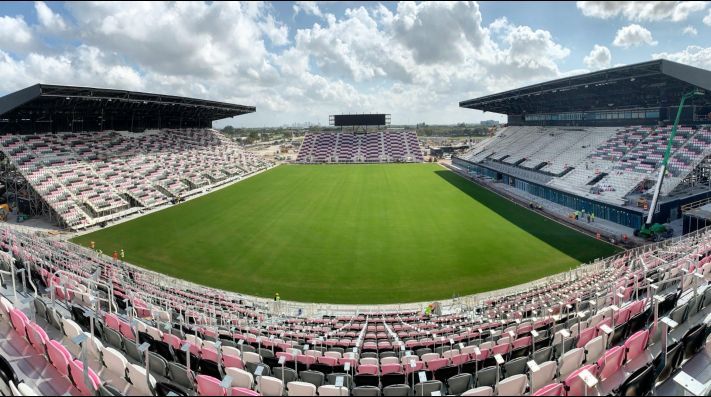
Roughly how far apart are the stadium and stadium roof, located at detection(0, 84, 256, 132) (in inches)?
12.5

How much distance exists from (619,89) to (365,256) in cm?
3636

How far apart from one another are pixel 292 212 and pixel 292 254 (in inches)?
464

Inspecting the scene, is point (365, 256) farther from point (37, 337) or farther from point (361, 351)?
point (37, 337)

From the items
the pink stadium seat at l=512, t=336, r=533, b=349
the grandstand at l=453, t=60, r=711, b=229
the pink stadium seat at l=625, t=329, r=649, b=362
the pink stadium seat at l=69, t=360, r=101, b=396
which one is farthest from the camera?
the grandstand at l=453, t=60, r=711, b=229

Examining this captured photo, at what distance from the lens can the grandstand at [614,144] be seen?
2975 cm

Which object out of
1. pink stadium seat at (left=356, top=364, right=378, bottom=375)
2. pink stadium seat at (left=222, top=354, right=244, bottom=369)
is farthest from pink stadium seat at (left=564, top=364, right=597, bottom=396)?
pink stadium seat at (left=222, top=354, right=244, bottom=369)

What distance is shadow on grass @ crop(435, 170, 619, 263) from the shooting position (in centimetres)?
2341

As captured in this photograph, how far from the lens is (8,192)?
1441 inches

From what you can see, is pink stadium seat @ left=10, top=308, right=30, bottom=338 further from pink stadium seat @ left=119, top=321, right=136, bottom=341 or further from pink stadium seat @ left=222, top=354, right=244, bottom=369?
pink stadium seat @ left=222, top=354, right=244, bottom=369

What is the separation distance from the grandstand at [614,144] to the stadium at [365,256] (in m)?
0.26

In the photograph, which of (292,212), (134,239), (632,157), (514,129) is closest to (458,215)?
(292,212)

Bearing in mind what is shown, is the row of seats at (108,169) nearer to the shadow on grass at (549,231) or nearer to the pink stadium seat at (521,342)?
the pink stadium seat at (521,342)

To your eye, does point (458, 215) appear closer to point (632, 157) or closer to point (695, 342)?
point (632, 157)

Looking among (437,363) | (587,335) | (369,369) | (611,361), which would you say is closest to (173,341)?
(369,369)
